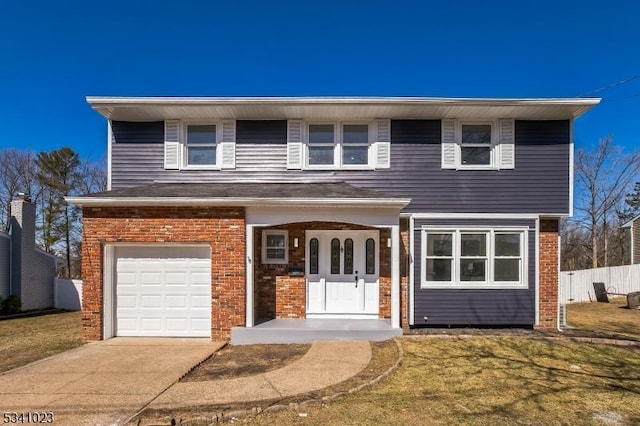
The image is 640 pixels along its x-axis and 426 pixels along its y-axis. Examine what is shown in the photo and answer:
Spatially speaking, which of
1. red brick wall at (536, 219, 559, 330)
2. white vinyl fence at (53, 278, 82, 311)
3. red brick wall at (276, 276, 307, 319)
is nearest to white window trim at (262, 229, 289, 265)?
red brick wall at (276, 276, 307, 319)

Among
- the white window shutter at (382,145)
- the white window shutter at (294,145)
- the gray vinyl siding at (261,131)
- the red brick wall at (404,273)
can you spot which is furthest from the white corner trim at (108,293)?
the red brick wall at (404,273)

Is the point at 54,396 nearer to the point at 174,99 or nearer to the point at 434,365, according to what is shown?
the point at 434,365

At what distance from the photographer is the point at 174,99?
28.9 feet

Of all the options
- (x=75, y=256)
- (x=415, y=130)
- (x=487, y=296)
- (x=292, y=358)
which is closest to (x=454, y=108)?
(x=415, y=130)

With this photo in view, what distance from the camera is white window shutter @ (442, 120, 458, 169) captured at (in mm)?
9070

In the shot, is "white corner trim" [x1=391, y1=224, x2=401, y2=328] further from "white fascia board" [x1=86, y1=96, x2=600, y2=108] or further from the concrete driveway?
the concrete driveway

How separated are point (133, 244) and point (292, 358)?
14.6 ft

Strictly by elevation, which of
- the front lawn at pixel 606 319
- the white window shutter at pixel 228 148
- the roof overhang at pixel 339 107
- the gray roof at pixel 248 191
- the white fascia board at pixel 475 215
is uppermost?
the roof overhang at pixel 339 107

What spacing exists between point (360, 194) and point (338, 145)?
1.85m

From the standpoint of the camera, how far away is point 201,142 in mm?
9500

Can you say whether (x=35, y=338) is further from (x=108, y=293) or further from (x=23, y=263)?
(x=23, y=263)

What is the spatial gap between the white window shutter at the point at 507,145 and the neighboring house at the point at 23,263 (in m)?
17.0

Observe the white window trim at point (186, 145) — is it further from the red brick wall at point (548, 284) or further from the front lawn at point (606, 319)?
the front lawn at point (606, 319)

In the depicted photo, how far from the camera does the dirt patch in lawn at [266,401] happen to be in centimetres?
435
